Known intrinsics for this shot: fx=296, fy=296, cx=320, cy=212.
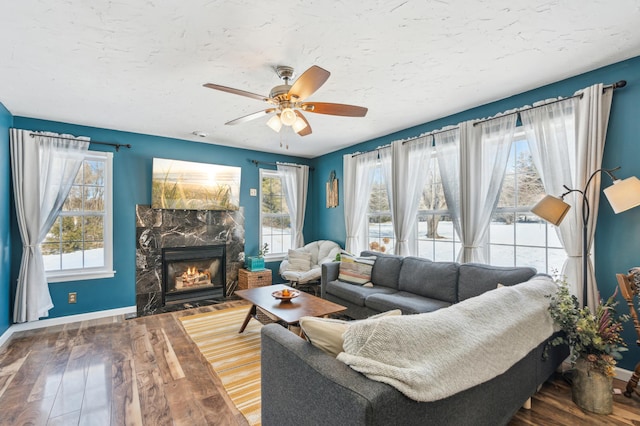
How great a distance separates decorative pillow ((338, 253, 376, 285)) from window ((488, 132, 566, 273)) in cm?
141

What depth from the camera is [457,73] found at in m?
2.60

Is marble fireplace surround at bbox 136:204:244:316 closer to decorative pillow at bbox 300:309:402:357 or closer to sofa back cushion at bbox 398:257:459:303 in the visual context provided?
sofa back cushion at bbox 398:257:459:303

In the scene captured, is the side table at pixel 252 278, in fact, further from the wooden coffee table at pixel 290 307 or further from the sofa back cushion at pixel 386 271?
the sofa back cushion at pixel 386 271

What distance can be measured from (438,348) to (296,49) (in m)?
2.14

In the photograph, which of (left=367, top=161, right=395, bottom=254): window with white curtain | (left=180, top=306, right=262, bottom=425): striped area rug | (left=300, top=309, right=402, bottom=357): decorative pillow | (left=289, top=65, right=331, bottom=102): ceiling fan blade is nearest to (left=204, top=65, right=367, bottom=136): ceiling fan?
(left=289, top=65, right=331, bottom=102): ceiling fan blade

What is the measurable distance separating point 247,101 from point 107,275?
3.09 meters

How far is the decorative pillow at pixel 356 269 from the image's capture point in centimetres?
384

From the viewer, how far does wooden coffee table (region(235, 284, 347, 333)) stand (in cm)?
267

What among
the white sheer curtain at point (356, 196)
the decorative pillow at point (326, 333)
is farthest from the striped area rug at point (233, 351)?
the white sheer curtain at point (356, 196)

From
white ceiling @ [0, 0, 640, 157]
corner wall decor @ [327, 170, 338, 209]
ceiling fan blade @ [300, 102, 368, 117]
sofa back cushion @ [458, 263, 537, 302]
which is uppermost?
white ceiling @ [0, 0, 640, 157]

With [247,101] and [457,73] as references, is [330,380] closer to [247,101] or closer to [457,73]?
[457,73]

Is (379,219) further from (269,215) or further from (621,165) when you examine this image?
(621,165)

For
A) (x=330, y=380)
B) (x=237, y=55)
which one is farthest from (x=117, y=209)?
(x=330, y=380)

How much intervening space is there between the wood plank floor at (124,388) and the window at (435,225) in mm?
1688
